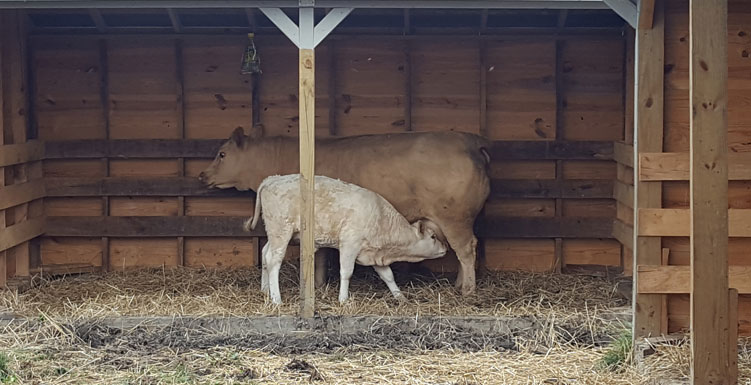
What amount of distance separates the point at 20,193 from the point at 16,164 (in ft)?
0.98

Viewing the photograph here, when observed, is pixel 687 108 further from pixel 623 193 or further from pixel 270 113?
pixel 270 113

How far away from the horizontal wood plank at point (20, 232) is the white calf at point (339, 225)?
2340 millimetres

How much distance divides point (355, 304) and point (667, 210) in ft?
9.54

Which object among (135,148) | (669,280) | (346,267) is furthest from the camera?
(135,148)

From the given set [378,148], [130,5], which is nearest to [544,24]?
[378,148]

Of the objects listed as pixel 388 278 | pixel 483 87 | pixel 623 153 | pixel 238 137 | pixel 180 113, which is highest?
pixel 483 87

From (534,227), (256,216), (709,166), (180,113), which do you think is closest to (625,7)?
(709,166)

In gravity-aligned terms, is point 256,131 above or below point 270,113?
below

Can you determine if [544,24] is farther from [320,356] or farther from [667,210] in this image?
[320,356]

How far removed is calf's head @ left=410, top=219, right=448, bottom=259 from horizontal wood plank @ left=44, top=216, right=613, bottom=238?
892 millimetres

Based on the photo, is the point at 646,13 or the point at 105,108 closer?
the point at 646,13

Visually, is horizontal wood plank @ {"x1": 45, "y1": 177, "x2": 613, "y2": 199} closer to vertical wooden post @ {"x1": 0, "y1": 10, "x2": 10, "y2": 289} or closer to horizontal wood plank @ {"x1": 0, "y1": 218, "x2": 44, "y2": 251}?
horizontal wood plank @ {"x1": 0, "y1": 218, "x2": 44, "y2": 251}

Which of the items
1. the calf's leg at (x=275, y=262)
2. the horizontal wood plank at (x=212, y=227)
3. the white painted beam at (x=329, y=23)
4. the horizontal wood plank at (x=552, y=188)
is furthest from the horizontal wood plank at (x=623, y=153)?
the calf's leg at (x=275, y=262)

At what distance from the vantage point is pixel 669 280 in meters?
7.16
